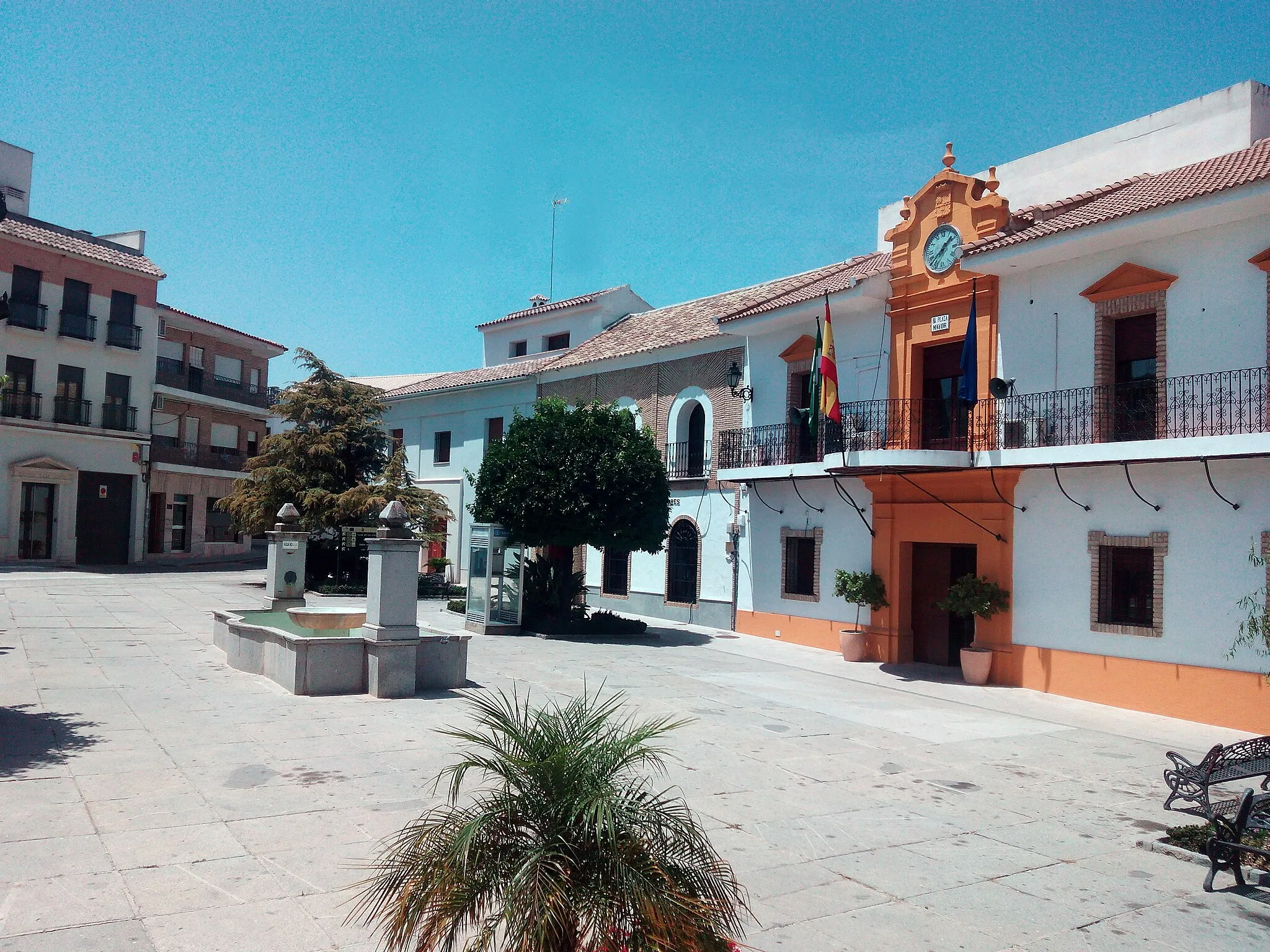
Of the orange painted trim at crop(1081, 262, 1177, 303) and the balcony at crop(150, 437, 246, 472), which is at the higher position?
the orange painted trim at crop(1081, 262, 1177, 303)

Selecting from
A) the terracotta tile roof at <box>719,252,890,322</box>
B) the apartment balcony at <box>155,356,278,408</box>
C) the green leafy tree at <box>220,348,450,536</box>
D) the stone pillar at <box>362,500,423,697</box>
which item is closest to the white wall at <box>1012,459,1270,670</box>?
the terracotta tile roof at <box>719,252,890,322</box>

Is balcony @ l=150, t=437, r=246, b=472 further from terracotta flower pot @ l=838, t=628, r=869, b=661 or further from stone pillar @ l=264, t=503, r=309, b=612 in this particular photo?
terracotta flower pot @ l=838, t=628, r=869, b=661

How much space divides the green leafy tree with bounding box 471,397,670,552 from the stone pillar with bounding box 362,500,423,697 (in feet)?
26.5

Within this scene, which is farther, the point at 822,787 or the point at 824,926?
the point at 822,787

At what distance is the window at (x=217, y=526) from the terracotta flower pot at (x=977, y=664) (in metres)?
32.0

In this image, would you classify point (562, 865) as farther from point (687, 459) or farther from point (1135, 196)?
point (687, 459)

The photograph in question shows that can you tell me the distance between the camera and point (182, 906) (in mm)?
4914

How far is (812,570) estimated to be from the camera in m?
19.8

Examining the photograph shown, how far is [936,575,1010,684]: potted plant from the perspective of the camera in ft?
50.1

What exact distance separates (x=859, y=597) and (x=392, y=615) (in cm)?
949

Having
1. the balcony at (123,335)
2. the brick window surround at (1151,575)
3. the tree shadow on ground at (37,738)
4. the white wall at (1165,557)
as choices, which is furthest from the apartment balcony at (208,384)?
the brick window surround at (1151,575)

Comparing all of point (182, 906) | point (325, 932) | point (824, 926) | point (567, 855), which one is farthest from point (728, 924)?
point (182, 906)

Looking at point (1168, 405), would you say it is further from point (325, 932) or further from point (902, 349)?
point (325, 932)

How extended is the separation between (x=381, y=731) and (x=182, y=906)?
4.50 metres
